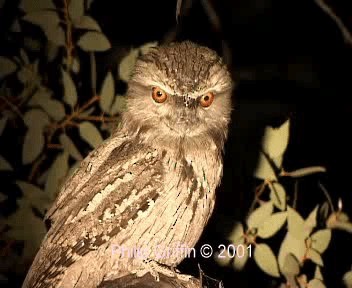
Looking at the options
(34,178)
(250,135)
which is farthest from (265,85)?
(34,178)

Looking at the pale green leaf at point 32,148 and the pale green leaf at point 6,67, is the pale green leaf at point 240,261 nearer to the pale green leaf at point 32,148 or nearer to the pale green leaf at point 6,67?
the pale green leaf at point 32,148

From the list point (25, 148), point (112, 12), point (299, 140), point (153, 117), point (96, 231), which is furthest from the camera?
point (299, 140)

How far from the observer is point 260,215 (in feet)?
6.62

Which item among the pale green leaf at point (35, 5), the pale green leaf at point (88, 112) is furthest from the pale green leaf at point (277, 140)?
the pale green leaf at point (35, 5)

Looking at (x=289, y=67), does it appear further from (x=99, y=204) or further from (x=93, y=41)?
(x=99, y=204)

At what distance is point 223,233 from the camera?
2.15 meters

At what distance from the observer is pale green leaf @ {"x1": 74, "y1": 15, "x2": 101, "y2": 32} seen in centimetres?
196

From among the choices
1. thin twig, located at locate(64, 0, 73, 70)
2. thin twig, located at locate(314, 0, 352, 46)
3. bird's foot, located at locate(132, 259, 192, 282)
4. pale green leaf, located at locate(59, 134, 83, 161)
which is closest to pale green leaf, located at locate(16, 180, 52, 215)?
pale green leaf, located at locate(59, 134, 83, 161)

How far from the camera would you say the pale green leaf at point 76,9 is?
1.96 meters

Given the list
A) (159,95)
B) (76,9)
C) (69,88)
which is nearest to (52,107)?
(69,88)

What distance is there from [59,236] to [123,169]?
0.89 feet

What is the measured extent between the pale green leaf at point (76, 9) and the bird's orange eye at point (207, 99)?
1.92ft

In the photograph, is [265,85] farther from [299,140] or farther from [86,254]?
[86,254]

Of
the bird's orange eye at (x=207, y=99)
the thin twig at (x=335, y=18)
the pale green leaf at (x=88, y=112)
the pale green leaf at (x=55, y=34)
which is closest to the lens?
the bird's orange eye at (x=207, y=99)
